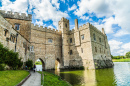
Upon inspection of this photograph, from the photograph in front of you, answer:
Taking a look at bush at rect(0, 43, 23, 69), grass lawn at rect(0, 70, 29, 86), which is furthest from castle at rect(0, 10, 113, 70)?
grass lawn at rect(0, 70, 29, 86)

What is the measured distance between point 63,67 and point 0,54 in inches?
817

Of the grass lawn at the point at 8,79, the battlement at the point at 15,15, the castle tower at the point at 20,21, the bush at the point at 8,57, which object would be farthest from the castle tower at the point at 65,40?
the grass lawn at the point at 8,79

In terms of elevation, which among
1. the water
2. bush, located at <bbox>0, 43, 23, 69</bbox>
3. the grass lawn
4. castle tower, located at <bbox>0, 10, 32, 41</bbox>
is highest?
castle tower, located at <bbox>0, 10, 32, 41</bbox>

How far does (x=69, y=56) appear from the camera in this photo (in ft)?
96.2

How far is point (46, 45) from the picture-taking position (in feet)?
84.9

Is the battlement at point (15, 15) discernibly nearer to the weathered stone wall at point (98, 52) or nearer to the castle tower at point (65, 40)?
the castle tower at point (65, 40)

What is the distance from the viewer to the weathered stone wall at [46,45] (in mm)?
23766

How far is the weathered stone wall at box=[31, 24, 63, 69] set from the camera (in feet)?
78.0

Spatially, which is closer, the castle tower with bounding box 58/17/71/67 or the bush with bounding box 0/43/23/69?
the bush with bounding box 0/43/23/69

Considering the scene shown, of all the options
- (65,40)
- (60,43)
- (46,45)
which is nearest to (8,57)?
(46,45)

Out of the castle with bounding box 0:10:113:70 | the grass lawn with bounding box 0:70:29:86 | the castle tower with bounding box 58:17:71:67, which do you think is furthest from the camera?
the castle tower with bounding box 58:17:71:67

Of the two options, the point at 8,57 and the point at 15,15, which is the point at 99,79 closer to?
the point at 8,57

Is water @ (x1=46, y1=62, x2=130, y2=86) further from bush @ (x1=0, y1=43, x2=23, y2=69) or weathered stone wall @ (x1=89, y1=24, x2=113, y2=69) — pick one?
weathered stone wall @ (x1=89, y1=24, x2=113, y2=69)

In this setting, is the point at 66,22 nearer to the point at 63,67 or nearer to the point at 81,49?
the point at 81,49
